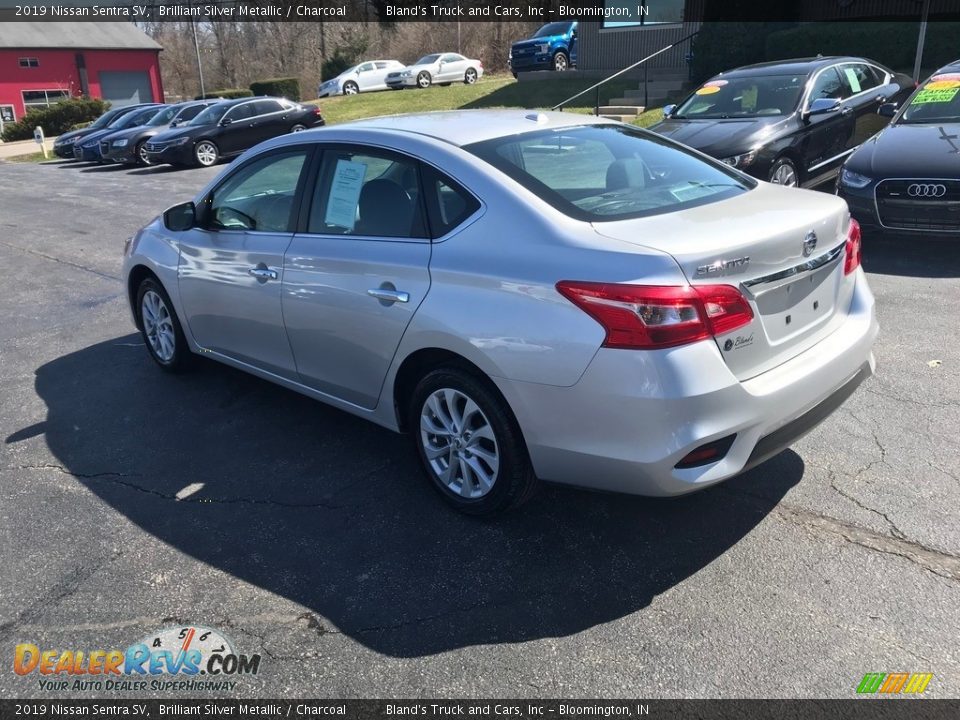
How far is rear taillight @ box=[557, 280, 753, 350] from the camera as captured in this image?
109 inches

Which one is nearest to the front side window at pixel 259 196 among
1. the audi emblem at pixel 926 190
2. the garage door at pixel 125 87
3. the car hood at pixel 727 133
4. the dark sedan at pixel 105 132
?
the car hood at pixel 727 133

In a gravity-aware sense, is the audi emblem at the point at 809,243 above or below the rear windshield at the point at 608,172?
below

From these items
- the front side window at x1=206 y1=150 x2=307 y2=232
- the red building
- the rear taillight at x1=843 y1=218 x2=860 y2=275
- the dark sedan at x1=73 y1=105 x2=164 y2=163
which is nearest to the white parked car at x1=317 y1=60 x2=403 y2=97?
the dark sedan at x1=73 y1=105 x2=164 y2=163

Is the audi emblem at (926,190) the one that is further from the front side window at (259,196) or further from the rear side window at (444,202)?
the front side window at (259,196)

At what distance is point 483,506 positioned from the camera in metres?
3.49

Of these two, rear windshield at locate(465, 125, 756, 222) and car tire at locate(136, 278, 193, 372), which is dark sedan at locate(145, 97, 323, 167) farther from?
rear windshield at locate(465, 125, 756, 222)

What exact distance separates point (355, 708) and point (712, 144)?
283 inches

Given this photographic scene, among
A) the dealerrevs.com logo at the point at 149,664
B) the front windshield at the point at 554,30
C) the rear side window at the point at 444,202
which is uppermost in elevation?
the front windshield at the point at 554,30

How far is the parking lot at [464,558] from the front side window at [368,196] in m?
1.22

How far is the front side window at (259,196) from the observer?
4305 mm

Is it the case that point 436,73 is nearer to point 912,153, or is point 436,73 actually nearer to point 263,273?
point 912,153

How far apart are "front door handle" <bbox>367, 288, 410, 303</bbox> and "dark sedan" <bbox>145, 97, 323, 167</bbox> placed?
56.5 ft

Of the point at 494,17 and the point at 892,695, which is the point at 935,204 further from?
the point at 494,17

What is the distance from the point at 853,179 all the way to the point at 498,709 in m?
6.35
